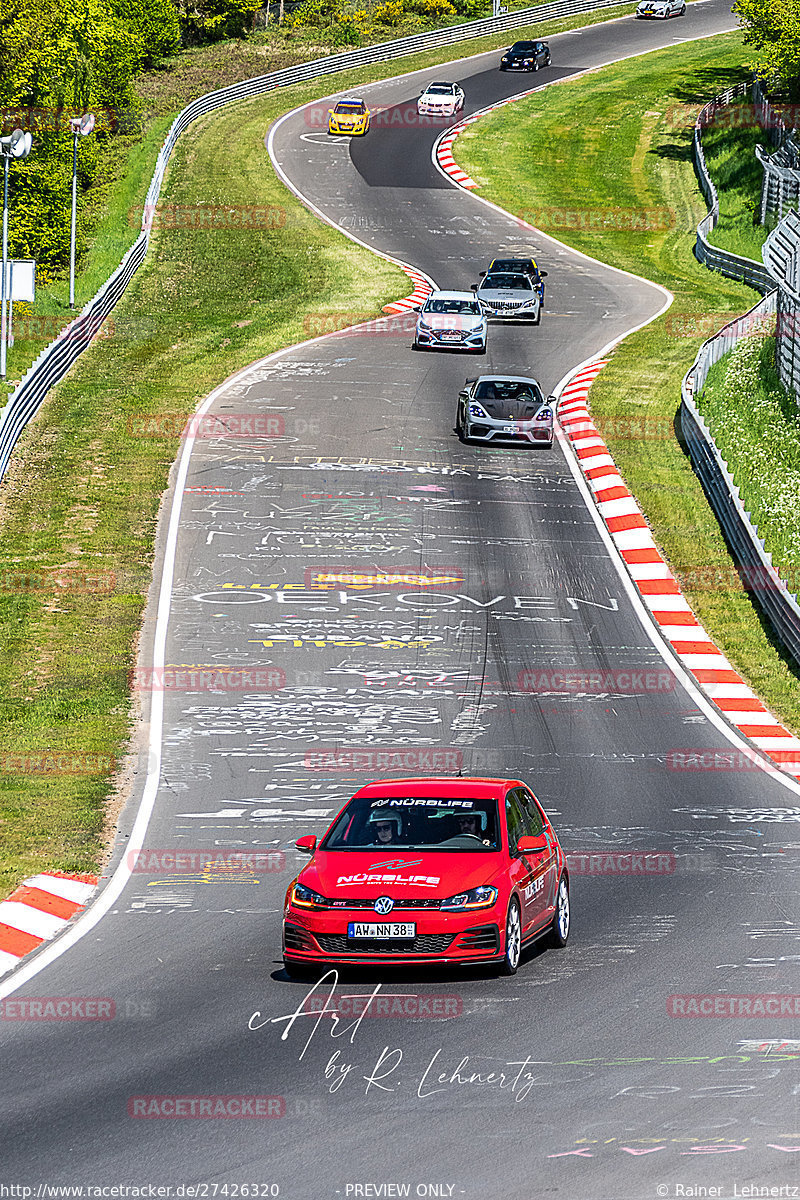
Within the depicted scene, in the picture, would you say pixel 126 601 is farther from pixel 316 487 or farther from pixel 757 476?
pixel 757 476

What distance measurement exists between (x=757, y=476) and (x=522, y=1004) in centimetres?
2196

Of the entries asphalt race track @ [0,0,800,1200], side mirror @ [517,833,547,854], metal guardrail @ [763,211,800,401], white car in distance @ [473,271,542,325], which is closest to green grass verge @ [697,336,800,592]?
metal guardrail @ [763,211,800,401]

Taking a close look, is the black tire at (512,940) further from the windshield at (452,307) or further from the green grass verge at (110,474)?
the windshield at (452,307)

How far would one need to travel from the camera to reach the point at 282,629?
24.3m

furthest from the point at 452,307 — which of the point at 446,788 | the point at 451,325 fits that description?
the point at 446,788

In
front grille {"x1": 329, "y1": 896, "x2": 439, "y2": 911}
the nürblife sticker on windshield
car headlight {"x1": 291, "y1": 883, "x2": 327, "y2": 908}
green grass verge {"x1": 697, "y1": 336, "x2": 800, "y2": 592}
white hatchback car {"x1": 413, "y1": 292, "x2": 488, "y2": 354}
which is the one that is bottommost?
green grass verge {"x1": 697, "y1": 336, "x2": 800, "y2": 592}

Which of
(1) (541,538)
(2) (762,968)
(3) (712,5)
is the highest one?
(3) (712,5)

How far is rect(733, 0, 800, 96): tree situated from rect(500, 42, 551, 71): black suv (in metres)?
26.8

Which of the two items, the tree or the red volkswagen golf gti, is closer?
the red volkswagen golf gti

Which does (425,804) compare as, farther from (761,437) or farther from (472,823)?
(761,437)

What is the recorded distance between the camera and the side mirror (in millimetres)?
12312

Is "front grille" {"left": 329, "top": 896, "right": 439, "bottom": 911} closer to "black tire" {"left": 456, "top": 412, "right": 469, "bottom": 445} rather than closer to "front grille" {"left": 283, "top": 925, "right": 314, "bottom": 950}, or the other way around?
"front grille" {"left": 283, "top": 925, "right": 314, "bottom": 950}

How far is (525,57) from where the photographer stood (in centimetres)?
9281

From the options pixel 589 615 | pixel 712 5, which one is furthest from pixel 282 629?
pixel 712 5
